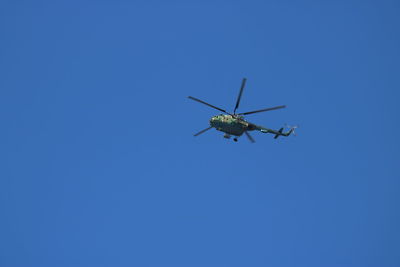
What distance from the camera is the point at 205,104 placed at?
56844 mm

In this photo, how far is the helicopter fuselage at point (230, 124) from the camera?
58.0 metres

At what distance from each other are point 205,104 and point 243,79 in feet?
20.2

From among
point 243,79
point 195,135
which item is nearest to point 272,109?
point 243,79

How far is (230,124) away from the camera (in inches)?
2286

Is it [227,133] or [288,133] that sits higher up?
[288,133]

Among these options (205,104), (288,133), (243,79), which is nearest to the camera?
(243,79)

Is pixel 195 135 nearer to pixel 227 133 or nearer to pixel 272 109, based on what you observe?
pixel 227 133

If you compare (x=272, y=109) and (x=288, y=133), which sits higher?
(x=288, y=133)

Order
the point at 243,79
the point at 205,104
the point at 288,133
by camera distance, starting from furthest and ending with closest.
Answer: the point at 288,133 < the point at 205,104 < the point at 243,79

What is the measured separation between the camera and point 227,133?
194ft

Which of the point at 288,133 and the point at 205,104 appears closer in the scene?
the point at 205,104

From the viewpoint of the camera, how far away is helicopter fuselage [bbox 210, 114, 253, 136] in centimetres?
5800

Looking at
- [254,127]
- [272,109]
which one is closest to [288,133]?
[254,127]

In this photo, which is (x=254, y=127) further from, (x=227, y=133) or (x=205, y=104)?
(x=205, y=104)
